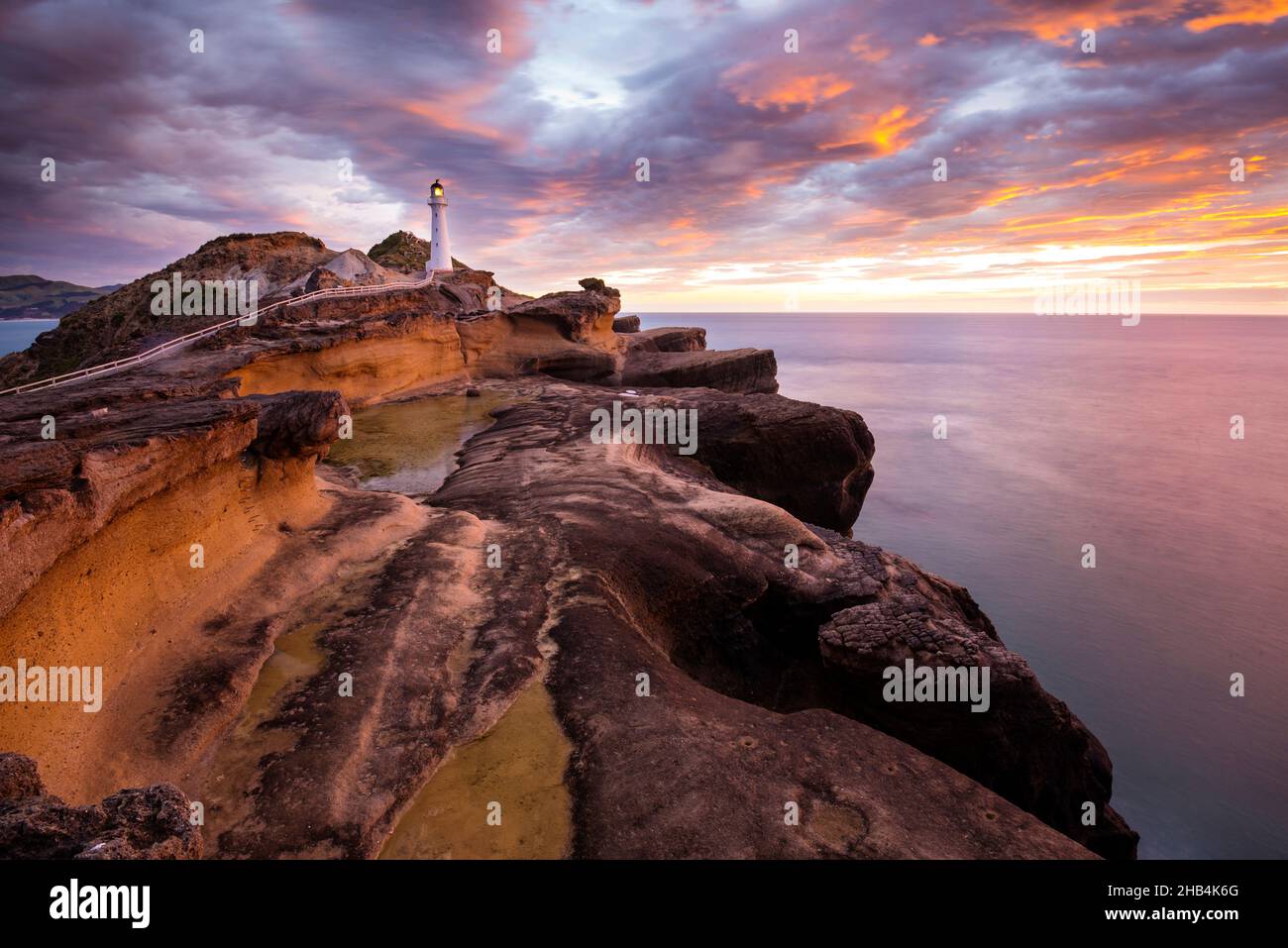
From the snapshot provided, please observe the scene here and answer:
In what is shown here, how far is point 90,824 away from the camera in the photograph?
397 centimetres

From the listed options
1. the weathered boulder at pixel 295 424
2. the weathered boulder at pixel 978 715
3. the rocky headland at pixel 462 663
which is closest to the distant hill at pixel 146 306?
the weathered boulder at pixel 295 424

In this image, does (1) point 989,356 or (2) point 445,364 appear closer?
A: (2) point 445,364

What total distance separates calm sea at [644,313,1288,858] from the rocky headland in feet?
26.2

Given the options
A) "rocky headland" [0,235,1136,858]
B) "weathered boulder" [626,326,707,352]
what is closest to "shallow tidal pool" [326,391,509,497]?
"rocky headland" [0,235,1136,858]

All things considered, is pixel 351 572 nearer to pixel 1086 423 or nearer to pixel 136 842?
pixel 136 842

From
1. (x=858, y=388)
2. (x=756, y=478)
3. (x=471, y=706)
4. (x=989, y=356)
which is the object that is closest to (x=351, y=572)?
(x=471, y=706)

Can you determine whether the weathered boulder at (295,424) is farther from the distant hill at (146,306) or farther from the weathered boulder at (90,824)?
the distant hill at (146,306)

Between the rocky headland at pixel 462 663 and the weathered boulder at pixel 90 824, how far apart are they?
0.06 feet

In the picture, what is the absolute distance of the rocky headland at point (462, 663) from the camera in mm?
6074

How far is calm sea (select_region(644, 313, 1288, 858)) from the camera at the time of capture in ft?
56.9

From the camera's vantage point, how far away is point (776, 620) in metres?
12.4

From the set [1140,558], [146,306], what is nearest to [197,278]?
[146,306]
